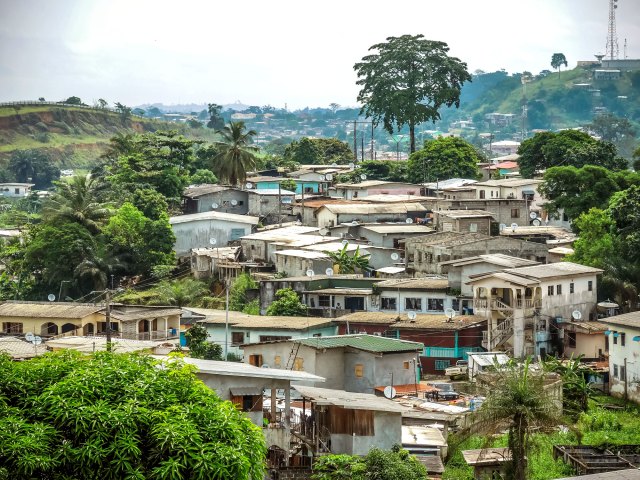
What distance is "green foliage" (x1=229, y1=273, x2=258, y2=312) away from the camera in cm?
4819

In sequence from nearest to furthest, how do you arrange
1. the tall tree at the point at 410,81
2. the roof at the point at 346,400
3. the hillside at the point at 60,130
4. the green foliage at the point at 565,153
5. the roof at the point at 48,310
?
1. the roof at the point at 346,400
2. the roof at the point at 48,310
3. the green foliage at the point at 565,153
4. the tall tree at the point at 410,81
5. the hillside at the point at 60,130

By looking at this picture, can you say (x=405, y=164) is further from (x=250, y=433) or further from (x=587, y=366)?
(x=250, y=433)

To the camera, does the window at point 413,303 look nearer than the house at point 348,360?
No

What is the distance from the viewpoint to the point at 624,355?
37.3 metres

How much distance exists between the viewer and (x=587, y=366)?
38.5 meters

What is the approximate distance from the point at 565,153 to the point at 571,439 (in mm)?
36175

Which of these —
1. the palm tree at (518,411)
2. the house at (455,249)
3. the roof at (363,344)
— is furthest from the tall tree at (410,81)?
the palm tree at (518,411)

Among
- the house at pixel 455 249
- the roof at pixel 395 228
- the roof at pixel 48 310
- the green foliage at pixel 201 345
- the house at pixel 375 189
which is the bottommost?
the green foliage at pixel 201 345

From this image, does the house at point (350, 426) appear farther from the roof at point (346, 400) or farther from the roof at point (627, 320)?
the roof at point (627, 320)

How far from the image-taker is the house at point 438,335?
132 ft

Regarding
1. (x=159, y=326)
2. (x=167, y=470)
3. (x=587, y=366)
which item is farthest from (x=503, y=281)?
(x=167, y=470)

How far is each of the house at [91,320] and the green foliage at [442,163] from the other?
2906cm

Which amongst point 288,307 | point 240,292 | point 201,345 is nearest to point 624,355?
point 288,307

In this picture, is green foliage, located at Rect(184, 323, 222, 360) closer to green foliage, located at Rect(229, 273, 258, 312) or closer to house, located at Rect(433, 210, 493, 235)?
green foliage, located at Rect(229, 273, 258, 312)
